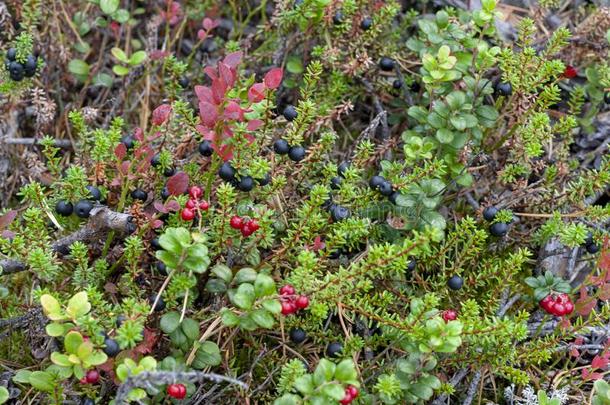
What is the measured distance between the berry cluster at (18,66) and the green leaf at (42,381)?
1968mm

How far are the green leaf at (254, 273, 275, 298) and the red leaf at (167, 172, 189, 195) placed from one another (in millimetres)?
820

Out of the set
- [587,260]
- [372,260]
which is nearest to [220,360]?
[372,260]

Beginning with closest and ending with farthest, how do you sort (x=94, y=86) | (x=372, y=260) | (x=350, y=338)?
(x=372, y=260) → (x=350, y=338) → (x=94, y=86)

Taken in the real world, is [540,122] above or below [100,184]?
above

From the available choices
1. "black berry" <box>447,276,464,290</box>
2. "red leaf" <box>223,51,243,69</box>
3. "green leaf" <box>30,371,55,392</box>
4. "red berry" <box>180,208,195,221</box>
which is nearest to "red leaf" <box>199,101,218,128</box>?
"red leaf" <box>223,51,243,69</box>

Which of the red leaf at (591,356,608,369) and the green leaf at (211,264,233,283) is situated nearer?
the green leaf at (211,264,233,283)

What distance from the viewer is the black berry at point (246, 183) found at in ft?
12.5

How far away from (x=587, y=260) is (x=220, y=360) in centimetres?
216

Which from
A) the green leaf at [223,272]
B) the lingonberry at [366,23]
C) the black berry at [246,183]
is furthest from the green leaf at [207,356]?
the lingonberry at [366,23]

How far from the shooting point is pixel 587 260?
4262 mm

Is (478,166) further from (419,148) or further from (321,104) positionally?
(321,104)

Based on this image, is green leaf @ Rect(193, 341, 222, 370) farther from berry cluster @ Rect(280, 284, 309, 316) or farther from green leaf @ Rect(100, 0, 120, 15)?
green leaf @ Rect(100, 0, 120, 15)

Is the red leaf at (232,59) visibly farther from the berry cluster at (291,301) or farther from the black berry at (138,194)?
the berry cluster at (291,301)

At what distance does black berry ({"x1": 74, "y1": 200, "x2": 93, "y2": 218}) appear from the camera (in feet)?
12.6
